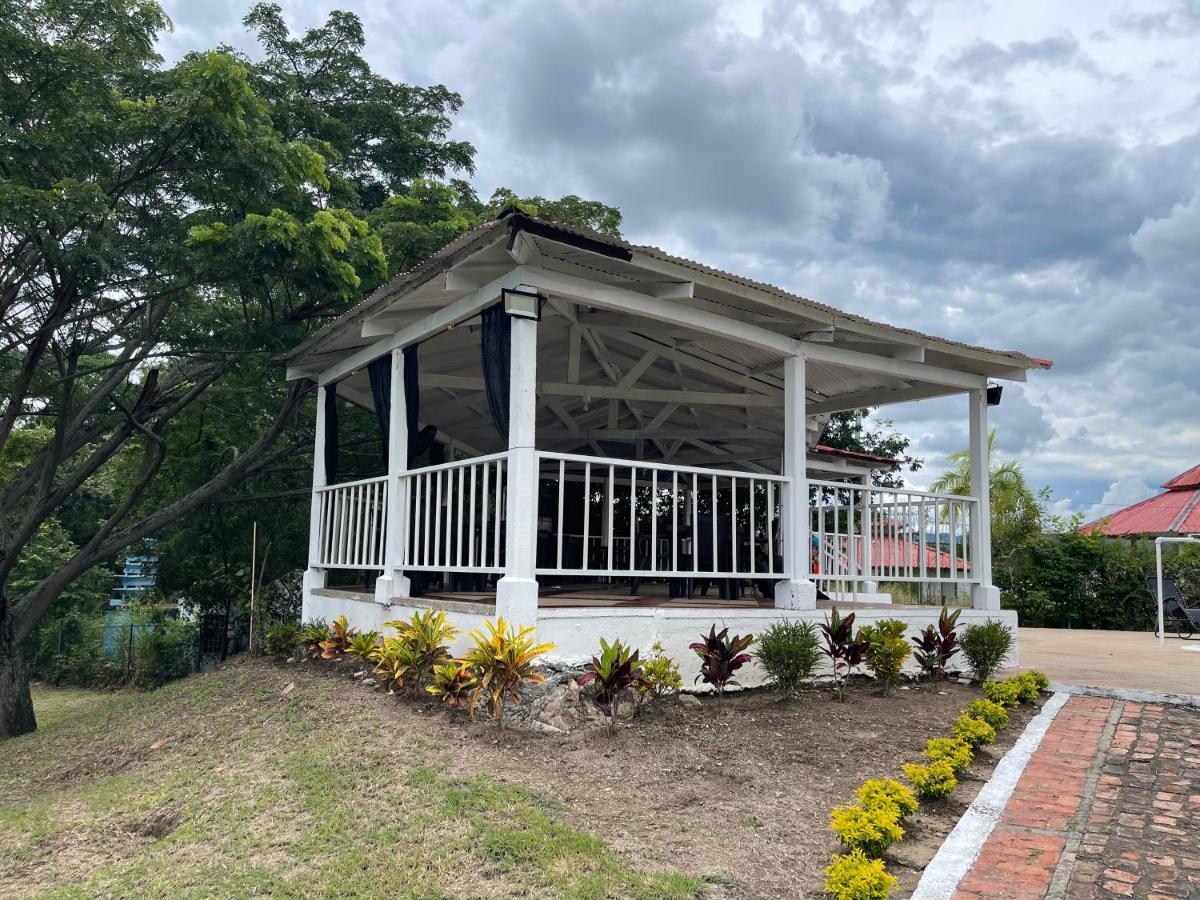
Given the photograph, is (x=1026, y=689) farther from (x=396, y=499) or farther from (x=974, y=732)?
(x=396, y=499)

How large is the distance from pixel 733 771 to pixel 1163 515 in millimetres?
17607

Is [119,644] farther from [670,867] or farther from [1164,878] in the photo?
[1164,878]

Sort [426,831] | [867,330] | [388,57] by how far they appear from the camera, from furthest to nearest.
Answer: [388,57]
[867,330]
[426,831]

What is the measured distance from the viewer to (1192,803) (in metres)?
4.36

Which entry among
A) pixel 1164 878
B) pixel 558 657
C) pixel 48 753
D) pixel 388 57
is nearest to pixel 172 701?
pixel 48 753

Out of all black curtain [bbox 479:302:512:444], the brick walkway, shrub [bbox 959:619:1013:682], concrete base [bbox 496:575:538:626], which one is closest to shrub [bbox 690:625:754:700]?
concrete base [bbox 496:575:538:626]

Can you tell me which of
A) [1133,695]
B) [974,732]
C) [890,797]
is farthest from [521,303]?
[1133,695]

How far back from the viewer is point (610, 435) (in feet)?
34.7

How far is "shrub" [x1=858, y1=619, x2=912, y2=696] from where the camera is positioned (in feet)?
22.1

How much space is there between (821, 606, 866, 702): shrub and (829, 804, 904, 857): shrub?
2.80m

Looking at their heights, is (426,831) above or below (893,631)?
below

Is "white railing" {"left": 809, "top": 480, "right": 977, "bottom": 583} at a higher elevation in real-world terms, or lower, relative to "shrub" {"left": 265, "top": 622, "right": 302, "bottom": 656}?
higher

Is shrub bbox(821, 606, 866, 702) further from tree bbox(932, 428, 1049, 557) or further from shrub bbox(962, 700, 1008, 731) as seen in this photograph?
tree bbox(932, 428, 1049, 557)

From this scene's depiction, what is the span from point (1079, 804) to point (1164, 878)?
37.1 inches
